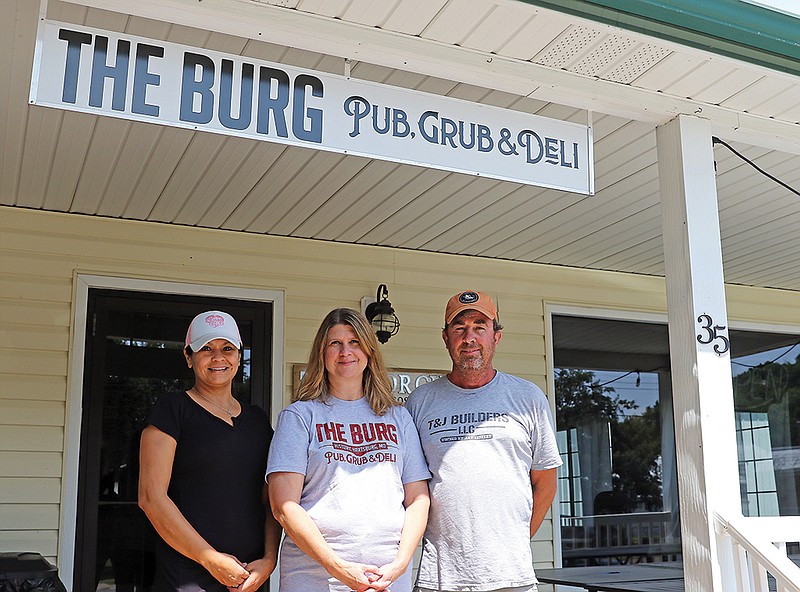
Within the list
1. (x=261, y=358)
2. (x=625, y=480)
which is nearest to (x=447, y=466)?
(x=261, y=358)

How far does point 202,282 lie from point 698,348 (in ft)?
8.93

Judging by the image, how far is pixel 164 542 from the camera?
2342 mm

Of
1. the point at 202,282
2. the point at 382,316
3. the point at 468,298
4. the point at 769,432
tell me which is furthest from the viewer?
the point at 769,432

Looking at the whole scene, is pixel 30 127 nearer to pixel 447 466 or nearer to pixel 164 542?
pixel 164 542

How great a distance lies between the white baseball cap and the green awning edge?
1238 millimetres

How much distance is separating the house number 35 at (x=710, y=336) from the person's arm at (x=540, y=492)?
70cm

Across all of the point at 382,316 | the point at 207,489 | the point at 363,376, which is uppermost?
the point at 382,316

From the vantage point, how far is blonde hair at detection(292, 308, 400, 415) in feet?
8.09

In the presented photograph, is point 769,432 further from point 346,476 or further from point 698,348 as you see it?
point 346,476

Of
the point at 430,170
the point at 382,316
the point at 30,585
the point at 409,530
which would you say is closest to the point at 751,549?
the point at 409,530

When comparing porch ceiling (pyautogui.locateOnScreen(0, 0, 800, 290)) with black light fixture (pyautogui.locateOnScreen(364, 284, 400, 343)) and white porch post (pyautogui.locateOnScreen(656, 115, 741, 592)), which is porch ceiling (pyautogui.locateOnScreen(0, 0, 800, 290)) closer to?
white porch post (pyautogui.locateOnScreen(656, 115, 741, 592))

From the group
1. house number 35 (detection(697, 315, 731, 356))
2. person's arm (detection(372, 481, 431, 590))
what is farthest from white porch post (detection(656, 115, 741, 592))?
person's arm (detection(372, 481, 431, 590))

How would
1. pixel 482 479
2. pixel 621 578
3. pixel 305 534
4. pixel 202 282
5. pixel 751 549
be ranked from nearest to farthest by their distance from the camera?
pixel 305 534 → pixel 482 479 → pixel 751 549 → pixel 621 578 → pixel 202 282

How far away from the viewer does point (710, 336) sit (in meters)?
2.91
